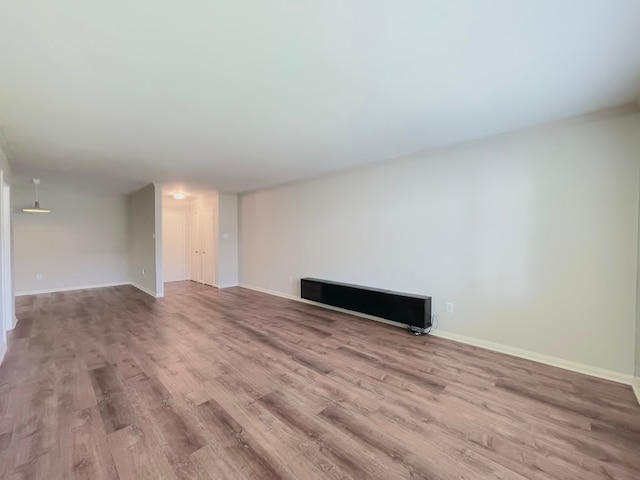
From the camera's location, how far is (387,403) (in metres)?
2.21

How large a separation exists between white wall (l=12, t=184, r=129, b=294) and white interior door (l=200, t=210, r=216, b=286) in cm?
203

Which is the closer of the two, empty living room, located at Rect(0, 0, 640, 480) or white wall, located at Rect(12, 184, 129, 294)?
empty living room, located at Rect(0, 0, 640, 480)

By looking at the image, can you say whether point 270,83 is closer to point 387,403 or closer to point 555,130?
point 387,403

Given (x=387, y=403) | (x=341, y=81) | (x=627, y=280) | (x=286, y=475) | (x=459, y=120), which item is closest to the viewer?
(x=286, y=475)

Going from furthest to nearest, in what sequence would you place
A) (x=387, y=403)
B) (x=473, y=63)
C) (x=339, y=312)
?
(x=339, y=312)
(x=387, y=403)
(x=473, y=63)

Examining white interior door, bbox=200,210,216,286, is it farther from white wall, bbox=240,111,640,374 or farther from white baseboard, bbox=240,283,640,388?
white baseboard, bbox=240,283,640,388

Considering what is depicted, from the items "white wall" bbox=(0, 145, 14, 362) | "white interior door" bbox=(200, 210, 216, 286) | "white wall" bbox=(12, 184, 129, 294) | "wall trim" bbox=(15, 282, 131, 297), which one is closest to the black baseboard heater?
"white interior door" bbox=(200, 210, 216, 286)

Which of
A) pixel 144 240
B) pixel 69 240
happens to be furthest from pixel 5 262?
pixel 69 240

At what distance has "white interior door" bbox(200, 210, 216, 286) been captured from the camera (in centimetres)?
725

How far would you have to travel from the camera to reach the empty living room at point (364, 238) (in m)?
1.57

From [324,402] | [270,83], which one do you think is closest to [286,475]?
[324,402]

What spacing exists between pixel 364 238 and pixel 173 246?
6.19 meters

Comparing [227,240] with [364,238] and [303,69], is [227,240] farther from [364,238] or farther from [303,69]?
[303,69]

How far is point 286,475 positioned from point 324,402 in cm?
71
